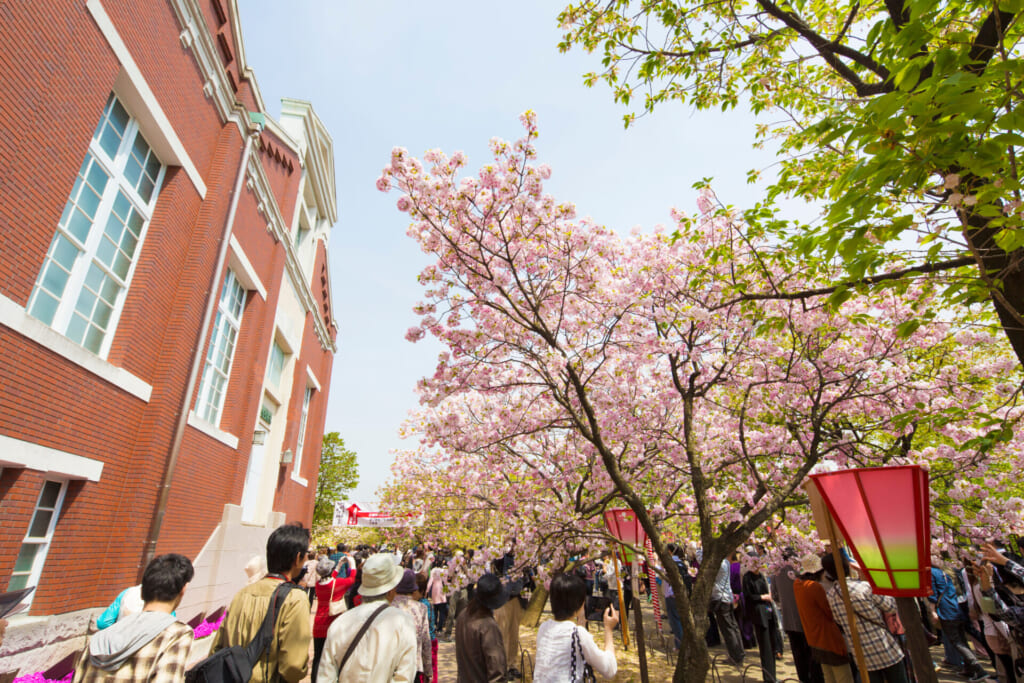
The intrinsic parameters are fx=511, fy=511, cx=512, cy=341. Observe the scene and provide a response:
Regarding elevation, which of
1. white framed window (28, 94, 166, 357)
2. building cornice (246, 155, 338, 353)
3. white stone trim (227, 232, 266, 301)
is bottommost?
white framed window (28, 94, 166, 357)

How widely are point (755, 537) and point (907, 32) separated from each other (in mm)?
8993

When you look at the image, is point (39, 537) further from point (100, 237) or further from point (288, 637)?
point (288, 637)

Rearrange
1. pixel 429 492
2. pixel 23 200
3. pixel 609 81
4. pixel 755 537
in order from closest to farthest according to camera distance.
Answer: pixel 23 200 → pixel 609 81 → pixel 755 537 → pixel 429 492

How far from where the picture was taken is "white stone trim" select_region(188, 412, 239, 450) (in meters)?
9.04

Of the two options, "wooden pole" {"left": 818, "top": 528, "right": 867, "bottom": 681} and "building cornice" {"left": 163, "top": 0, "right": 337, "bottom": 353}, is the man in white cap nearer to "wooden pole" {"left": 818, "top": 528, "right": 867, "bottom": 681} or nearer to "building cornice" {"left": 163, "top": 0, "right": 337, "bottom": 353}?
"wooden pole" {"left": 818, "top": 528, "right": 867, "bottom": 681}

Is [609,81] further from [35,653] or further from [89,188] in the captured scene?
[35,653]

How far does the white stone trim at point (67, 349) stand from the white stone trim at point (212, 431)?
4.65ft

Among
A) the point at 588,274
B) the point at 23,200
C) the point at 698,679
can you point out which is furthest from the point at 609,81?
the point at 698,679

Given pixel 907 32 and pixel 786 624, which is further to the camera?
pixel 786 624

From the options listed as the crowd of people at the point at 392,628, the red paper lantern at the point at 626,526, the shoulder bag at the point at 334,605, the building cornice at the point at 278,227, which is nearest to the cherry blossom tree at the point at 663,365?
the red paper lantern at the point at 626,526

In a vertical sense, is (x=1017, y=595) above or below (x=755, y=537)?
below

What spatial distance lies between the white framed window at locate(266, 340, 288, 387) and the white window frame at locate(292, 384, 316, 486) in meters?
2.03

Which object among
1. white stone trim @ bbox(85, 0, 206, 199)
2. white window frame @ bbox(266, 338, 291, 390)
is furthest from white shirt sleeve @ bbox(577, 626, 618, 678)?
white window frame @ bbox(266, 338, 291, 390)

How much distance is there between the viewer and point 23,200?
200 inches
